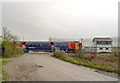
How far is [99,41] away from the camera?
26625 mm

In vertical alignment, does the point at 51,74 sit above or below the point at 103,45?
below

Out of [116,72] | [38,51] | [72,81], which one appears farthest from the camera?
[38,51]

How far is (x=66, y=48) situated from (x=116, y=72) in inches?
747

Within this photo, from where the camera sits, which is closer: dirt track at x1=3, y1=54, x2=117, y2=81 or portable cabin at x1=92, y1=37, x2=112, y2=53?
dirt track at x1=3, y1=54, x2=117, y2=81

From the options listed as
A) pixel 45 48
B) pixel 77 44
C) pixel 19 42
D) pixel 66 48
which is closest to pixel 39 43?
pixel 45 48

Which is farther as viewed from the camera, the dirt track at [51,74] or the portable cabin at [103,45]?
the portable cabin at [103,45]

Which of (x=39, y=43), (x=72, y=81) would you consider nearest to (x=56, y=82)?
(x=72, y=81)

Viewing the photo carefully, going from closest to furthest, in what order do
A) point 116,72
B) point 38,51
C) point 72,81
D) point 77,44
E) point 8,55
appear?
point 72,81 < point 116,72 < point 8,55 < point 77,44 < point 38,51

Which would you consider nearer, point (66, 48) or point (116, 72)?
point (116, 72)

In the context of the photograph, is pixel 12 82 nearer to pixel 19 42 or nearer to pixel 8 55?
pixel 8 55

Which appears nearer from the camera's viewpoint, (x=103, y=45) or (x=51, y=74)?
(x=51, y=74)

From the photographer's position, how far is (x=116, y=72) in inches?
207

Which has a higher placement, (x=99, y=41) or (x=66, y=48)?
(x=99, y=41)

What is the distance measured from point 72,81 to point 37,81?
155 centimetres
